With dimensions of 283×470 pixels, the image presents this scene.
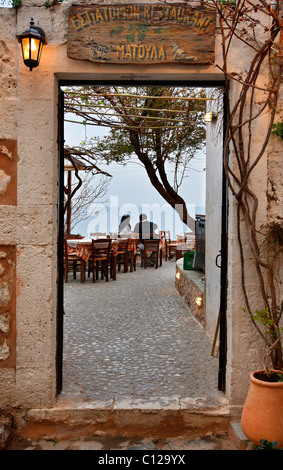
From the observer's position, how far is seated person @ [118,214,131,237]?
10328 mm

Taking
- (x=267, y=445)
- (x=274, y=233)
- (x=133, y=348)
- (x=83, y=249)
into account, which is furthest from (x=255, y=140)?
(x=83, y=249)

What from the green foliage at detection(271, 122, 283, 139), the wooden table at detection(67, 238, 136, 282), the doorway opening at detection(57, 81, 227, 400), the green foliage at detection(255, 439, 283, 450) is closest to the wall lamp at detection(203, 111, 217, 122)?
the doorway opening at detection(57, 81, 227, 400)

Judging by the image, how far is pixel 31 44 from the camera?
242 cm

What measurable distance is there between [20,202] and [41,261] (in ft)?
1.39

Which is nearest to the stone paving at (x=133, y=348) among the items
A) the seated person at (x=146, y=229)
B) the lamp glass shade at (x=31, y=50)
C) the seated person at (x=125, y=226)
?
the lamp glass shade at (x=31, y=50)

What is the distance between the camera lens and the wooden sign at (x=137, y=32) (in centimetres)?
259

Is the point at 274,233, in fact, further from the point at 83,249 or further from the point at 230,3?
→ the point at 83,249

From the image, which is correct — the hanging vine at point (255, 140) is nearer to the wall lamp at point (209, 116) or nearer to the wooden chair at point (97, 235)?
the wall lamp at point (209, 116)

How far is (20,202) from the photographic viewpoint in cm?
264

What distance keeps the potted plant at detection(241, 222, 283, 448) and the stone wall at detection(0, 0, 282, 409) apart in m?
0.13

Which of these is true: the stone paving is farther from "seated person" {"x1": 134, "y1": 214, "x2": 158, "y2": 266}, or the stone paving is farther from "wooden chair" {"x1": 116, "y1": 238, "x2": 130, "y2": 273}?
"seated person" {"x1": 134, "y1": 214, "x2": 158, "y2": 266}

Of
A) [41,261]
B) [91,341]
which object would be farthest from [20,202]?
[91,341]

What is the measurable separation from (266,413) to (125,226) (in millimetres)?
8530
